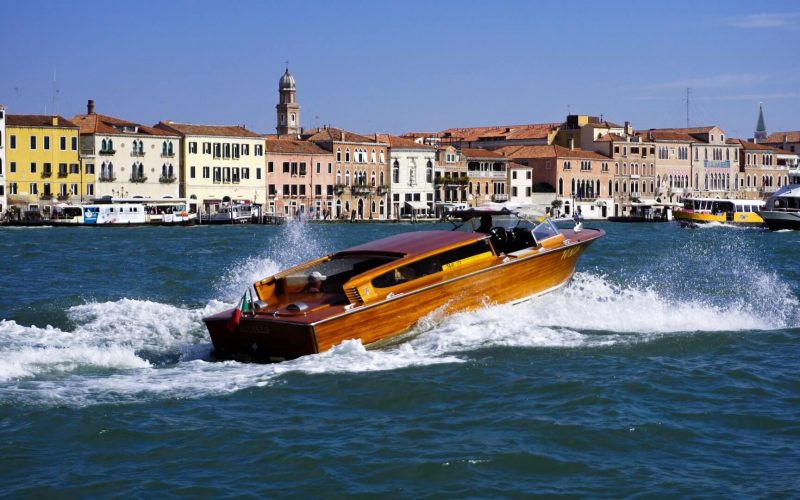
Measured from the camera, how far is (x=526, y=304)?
15.5 meters

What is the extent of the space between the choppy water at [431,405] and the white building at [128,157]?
167 ft

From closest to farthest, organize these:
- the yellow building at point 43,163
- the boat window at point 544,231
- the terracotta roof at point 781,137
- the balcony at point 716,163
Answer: the boat window at point 544,231 → the yellow building at point 43,163 → the balcony at point 716,163 → the terracotta roof at point 781,137

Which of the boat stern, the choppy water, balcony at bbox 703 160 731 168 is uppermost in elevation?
balcony at bbox 703 160 731 168

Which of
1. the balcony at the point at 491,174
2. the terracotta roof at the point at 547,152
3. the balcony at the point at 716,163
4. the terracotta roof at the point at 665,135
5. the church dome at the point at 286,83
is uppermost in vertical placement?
the church dome at the point at 286,83

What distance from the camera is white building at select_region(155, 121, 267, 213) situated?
70.6m

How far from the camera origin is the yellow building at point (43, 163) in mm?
63719

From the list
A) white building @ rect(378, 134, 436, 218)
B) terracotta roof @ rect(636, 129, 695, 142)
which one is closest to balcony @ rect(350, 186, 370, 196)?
white building @ rect(378, 134, 436, 218)

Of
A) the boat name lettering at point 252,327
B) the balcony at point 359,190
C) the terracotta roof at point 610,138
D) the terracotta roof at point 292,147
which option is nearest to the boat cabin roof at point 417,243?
the boat name lettering at point 252,327

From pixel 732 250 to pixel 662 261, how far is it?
8575 mm

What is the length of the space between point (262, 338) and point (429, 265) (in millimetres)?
2554

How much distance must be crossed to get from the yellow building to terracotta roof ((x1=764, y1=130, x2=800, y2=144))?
245 feet

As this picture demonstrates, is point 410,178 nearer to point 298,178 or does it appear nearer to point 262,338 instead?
point 298,178

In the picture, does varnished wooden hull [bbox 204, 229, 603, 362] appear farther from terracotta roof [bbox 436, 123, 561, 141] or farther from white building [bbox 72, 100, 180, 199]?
terracotta roof [bbox 436, 123, 561, 141]

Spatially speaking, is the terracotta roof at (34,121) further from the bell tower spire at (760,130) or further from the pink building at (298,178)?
the bell tower spire at (760,130)
